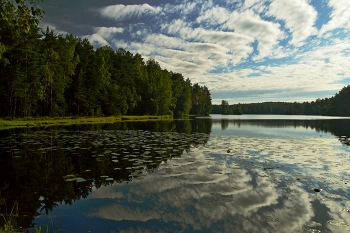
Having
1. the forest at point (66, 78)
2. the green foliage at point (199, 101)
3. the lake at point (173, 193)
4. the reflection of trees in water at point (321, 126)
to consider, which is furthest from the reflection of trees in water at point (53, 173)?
the green foliage at point (199, 101)

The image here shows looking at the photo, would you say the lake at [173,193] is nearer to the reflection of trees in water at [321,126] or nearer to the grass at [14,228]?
the grass at [14,228]

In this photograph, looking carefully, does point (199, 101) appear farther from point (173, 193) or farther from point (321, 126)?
point (173, 193)

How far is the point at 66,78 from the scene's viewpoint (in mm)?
53500

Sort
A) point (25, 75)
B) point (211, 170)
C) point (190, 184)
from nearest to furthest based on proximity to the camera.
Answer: point (190, 184) → point (211, 170) → point (25, 75)

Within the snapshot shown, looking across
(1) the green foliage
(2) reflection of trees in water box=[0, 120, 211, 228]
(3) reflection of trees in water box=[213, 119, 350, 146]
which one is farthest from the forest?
(1) the green foliage

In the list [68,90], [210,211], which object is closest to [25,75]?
[68,90]

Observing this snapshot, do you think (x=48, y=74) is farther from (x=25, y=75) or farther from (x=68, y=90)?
(x=68, y=90)

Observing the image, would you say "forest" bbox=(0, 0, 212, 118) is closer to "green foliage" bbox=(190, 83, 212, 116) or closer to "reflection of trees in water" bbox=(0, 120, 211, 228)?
"reflection of trees in water" bbox=(0, 120, 211, 228)

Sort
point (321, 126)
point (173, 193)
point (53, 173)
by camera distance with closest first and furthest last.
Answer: point (173, 193)
point (53, 173)
point (321, 126)

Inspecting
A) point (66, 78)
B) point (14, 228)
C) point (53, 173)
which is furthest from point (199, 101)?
point (14, 228)

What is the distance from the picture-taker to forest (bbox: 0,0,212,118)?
38938 mm

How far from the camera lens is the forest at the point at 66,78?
128 ft

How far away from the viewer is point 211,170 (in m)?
11.0

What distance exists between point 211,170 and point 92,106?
5370 cm
